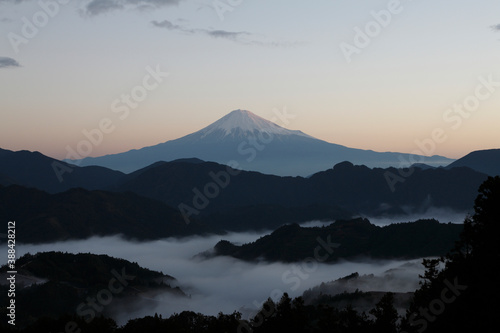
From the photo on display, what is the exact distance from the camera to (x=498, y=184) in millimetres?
38688

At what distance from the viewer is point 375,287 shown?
643 ft

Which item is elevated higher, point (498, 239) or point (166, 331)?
point (498, 239)

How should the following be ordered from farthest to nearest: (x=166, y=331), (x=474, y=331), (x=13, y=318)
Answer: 1. (x=13, y=318)
2. (x=166, y=331)
3. (x=474, y=331)

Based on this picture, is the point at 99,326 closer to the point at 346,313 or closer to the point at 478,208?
the point at 346,313

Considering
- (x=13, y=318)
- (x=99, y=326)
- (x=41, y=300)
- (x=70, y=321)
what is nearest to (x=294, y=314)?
(x=99, y=326)

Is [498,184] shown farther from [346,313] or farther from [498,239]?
[346,313]

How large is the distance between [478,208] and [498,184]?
2.09 metres

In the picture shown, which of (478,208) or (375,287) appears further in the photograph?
Answer: (375,287)

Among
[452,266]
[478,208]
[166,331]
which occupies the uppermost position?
[478,208]

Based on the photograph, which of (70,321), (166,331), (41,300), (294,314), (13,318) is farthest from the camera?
(41,300)

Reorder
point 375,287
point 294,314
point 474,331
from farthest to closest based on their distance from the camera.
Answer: point 375,287 < point 294,314 < point 474,331

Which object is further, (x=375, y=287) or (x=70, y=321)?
(x=375, y=287)

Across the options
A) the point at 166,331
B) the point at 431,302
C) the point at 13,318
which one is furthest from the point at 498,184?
the point at 13,318

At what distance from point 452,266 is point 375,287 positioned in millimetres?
163074
